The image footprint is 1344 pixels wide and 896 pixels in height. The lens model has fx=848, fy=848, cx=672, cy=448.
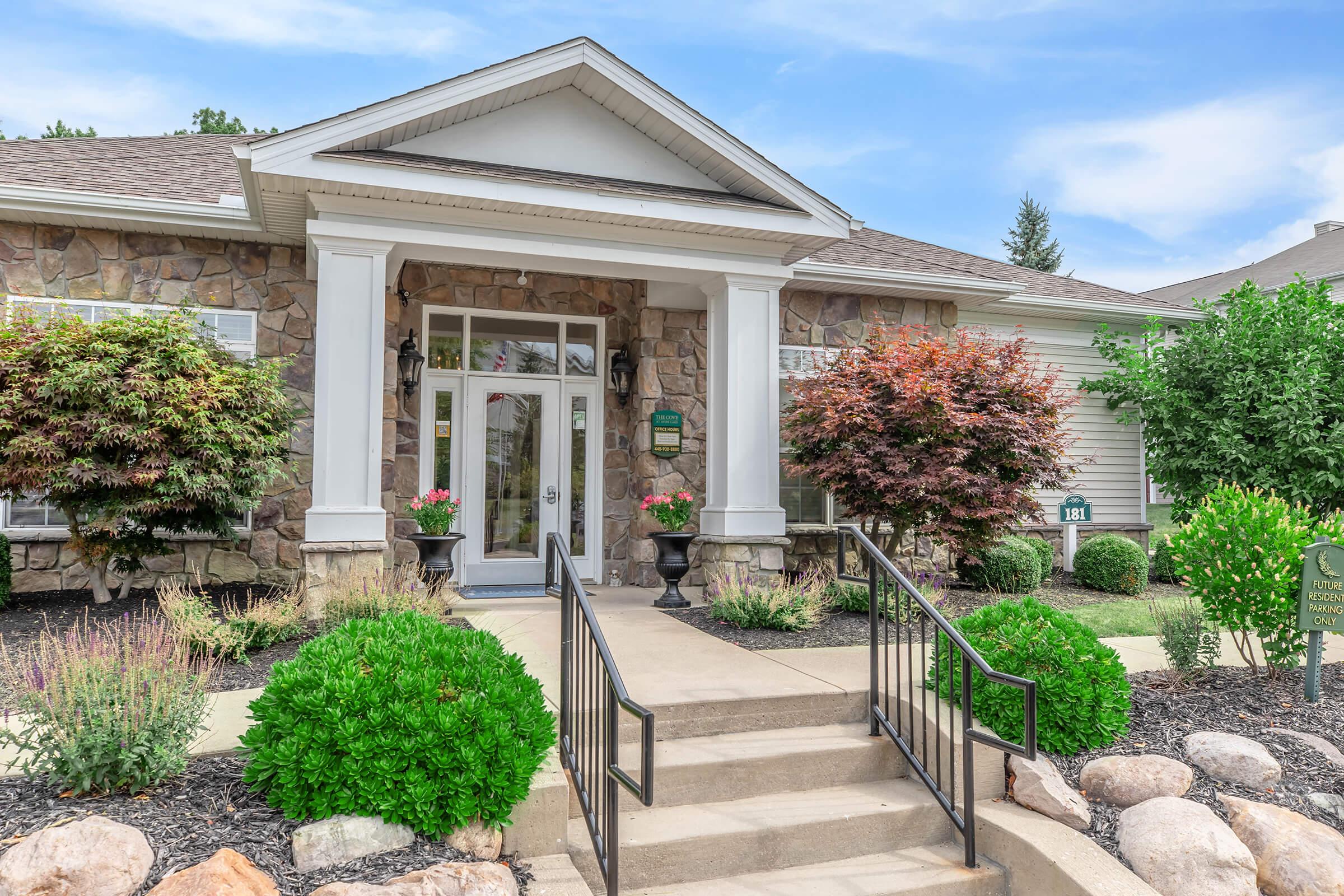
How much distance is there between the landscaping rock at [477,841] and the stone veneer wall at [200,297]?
15.9ft

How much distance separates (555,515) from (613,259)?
2.90m

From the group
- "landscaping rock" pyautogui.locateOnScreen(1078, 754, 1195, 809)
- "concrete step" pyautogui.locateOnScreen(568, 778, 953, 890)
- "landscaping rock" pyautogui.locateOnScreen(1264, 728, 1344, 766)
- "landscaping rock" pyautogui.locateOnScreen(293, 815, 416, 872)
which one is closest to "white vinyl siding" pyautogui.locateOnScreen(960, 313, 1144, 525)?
"landscaping rock" pyautogui.locateOnScreen(1264, 728, 1344, 766)

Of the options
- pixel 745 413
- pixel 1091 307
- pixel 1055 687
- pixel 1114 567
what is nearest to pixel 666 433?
pixel 745 413

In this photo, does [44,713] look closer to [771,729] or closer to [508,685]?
[508,685]

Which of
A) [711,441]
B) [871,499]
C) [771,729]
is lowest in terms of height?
[771,729]

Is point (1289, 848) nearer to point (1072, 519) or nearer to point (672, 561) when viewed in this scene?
point (672, 561)

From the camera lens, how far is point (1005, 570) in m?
9.00

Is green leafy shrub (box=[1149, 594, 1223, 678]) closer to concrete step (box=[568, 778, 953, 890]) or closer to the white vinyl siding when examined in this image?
concrete step (box=[568, 778, 953, 890])

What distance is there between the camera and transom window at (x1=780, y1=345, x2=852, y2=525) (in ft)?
30.0

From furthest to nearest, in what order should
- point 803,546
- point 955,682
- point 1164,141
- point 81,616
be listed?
1. point 1164,141
2. point 803,546
3. point 81,616
4. point 955,682

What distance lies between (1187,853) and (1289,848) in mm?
467

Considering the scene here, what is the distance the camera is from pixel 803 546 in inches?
361

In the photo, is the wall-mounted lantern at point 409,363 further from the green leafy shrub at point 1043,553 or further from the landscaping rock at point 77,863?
the green leafy shrub at point 1043,553

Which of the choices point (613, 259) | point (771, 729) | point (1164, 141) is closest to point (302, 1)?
point (613, 259)
